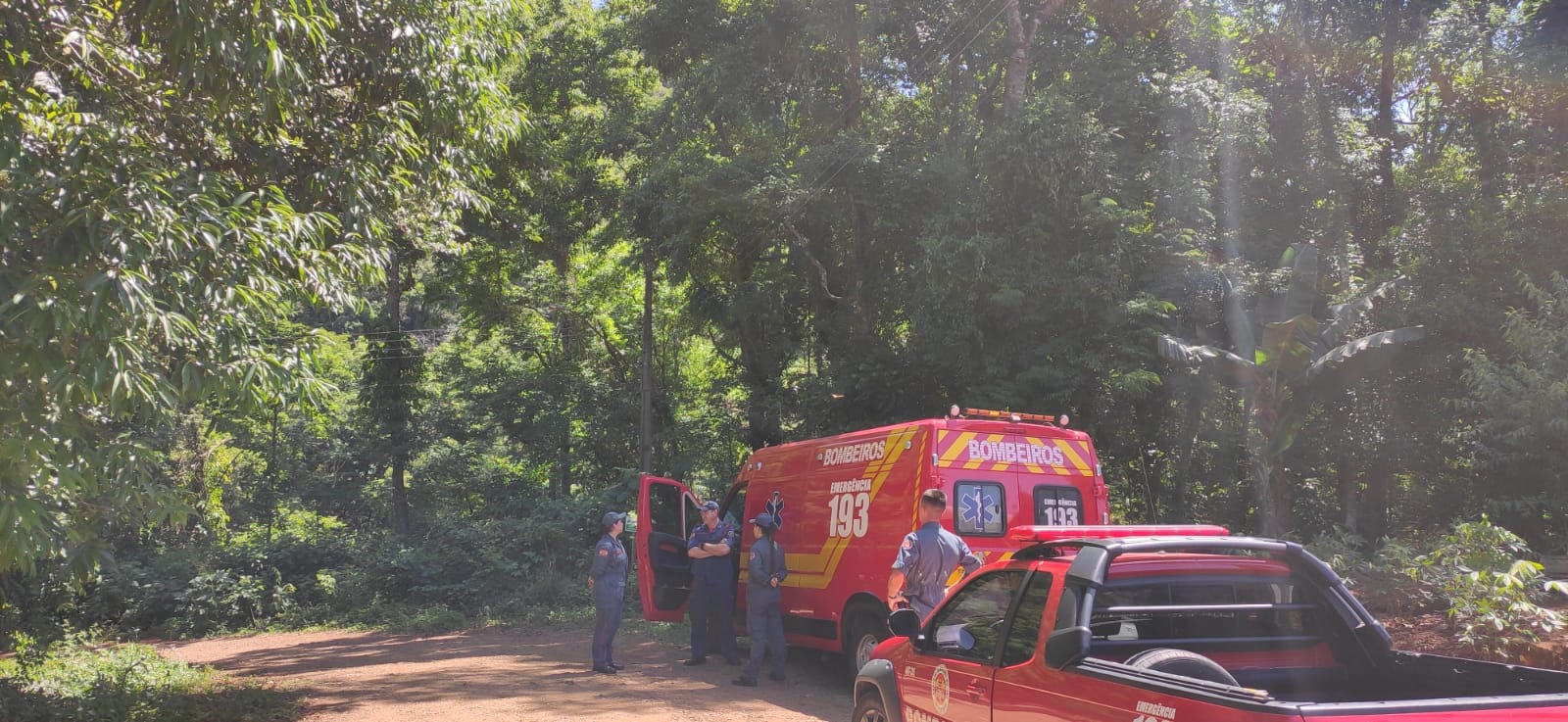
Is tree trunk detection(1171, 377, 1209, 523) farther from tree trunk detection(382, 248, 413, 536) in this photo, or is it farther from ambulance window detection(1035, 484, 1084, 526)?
tree trunk detection(382, 248, 413, 536)

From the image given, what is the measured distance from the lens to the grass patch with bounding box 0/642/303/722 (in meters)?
8.25

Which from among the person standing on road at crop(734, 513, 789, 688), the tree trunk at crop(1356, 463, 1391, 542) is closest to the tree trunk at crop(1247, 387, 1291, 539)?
the tree trunk at crop(1356, 463, 1391, 542)

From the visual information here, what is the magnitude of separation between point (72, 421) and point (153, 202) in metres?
1.40

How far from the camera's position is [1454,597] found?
31.1ft

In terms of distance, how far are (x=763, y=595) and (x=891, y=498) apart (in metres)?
1.75

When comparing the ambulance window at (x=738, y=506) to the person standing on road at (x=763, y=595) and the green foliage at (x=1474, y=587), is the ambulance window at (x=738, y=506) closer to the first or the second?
the person standing on road at (x=763, y=595)

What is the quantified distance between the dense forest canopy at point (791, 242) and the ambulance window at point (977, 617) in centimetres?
413

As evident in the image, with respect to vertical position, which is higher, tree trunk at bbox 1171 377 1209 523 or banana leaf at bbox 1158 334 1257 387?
banana leaf at bbox 1158 334 1257 387

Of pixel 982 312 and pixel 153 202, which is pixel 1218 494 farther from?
pixel 153 202

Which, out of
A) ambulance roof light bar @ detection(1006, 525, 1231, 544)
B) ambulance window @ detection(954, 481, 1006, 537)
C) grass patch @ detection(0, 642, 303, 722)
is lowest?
grass patch @ detection(0, 642, 303, 722)

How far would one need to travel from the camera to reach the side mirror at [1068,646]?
3881 mm

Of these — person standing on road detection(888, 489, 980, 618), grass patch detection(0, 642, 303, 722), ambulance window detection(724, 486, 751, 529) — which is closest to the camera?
person standing on road detection(888, 489, 980, 618)

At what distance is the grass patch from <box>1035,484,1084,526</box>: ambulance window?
6780 mm

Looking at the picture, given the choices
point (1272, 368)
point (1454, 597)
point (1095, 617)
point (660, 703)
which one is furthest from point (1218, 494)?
point (1095, 617)
